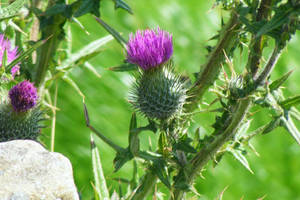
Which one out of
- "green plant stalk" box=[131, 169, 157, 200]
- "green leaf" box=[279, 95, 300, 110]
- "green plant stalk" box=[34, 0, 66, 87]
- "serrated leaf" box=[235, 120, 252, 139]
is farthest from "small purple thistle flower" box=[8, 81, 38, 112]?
"green leaf" box=[279, 95, 300, 110]

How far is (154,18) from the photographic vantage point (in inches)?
167

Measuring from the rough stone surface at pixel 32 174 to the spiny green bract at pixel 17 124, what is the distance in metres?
0.27

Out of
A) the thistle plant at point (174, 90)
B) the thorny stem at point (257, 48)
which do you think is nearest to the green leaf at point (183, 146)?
the thistle plant at point (174, 90)

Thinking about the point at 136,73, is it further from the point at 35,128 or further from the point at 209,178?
the point at 209,178

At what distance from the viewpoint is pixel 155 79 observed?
5.08 feet

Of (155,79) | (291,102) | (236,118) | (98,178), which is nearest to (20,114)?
(98,178)

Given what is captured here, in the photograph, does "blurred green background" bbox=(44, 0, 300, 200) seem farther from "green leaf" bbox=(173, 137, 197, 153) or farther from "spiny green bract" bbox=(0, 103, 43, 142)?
"green leaf" bbox=(173, 137, 197, 153)

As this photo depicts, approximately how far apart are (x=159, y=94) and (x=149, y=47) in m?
0.16

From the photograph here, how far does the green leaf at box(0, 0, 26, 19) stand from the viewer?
124cm

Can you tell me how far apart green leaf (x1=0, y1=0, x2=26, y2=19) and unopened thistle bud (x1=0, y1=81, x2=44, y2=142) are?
0.25 m

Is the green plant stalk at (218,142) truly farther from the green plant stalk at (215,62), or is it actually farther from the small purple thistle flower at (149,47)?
the small purple thistle flower at (149,47)

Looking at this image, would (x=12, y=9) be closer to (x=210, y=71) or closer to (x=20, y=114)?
(x=20, y=114)

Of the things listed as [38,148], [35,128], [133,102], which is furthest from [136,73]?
[38,148]

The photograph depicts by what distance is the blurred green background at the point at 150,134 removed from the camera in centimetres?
384
